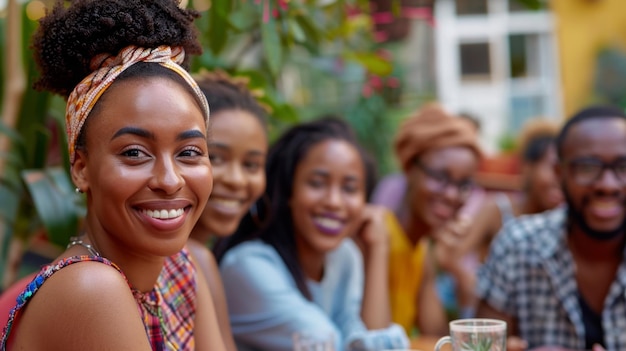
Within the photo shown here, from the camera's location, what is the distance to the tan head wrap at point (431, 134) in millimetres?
4238

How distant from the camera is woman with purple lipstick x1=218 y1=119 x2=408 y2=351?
2869mm

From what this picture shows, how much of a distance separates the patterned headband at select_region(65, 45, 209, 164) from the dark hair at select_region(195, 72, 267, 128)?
1172 millimetres

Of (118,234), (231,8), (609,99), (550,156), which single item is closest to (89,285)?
(118,234)

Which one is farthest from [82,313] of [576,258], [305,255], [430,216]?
[430,216]

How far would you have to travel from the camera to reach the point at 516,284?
3348mm

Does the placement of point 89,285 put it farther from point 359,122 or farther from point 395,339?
point 359,122

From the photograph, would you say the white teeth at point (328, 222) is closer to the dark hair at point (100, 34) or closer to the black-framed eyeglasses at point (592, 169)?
the black-framed eyeglasses at point (592, 169)

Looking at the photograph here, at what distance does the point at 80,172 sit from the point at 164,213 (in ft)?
0.64

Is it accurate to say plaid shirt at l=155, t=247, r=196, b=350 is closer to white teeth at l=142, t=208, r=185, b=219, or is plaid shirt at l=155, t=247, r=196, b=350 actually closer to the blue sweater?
white teeth at l=142, t=208, r=185, b=219

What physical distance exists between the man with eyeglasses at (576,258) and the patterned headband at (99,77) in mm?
1923

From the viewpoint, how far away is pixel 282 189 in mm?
3266

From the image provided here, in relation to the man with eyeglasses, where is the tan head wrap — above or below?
above

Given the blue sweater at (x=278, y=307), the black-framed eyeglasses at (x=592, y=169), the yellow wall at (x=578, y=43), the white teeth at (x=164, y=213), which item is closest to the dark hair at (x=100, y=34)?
the white teeth at (x=164, y=213)

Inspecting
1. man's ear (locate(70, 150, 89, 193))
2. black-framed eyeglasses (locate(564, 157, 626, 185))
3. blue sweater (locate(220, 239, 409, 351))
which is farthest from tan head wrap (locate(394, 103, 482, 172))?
man's ear (locate(70, 150, 89, 193))
